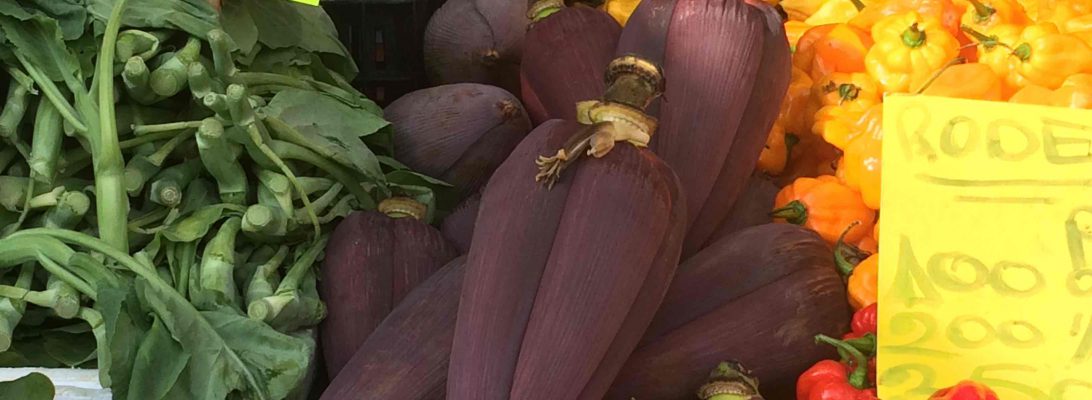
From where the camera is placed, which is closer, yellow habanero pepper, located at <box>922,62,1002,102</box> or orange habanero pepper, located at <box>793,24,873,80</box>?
yellow habanero pepper, located at <box>922,62,1002,102</box>

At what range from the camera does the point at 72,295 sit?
0.93m

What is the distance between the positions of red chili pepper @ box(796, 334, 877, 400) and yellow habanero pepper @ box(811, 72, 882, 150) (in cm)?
33

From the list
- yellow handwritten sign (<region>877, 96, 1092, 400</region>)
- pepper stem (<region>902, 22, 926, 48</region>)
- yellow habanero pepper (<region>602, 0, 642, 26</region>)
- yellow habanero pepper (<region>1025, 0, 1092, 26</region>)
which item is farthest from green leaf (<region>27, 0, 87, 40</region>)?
yellow habanero pepper (<region>1025, 0, 1092, 26</region>)

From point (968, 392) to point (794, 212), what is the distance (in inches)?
14.7

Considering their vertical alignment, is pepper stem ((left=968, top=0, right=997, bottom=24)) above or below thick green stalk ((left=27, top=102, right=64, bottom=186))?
above

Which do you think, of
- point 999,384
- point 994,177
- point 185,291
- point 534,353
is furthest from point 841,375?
point 185,291

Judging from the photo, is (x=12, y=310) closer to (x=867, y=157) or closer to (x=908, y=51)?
(x=867, y=157)

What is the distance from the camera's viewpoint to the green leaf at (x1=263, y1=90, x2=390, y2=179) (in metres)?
1.16

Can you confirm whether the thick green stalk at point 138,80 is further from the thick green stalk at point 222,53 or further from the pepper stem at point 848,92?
the pepper stem at point 848,92

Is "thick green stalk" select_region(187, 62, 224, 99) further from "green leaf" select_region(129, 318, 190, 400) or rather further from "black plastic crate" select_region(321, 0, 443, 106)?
"black plastic crate" select_region(321, 0, 443, 106)

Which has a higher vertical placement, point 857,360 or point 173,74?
point 173,74

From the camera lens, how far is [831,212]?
1.24m

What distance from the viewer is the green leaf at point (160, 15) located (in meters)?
1.09

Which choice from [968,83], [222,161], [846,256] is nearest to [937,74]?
[968,83]
